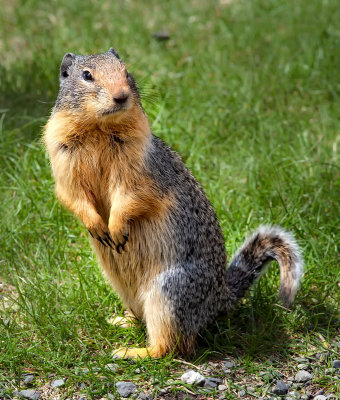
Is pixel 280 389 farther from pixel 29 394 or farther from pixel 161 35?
pixel 161 35

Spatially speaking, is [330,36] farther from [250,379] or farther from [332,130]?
[250,379]

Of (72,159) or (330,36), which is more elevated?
(330,36)

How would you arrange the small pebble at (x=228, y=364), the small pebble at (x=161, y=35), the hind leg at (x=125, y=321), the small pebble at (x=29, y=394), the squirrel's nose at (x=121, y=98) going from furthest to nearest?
the small pebble at (x=161, y=35) → the hind leg at (x=125, y=321) → the small pebble at (x=228, y=364) → the small pebble at (x=29, y=394) → the squirrel's nose at (x=121, y=98)

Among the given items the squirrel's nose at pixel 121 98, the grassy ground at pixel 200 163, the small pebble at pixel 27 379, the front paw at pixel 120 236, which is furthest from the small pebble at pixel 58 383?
the squirrel's nose at pixel 121 98

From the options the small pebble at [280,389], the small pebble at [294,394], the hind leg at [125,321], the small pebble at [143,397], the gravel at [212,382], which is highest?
the hind leg at [125,321]

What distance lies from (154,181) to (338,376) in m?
1.63

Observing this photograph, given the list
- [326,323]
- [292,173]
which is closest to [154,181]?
[326,323]

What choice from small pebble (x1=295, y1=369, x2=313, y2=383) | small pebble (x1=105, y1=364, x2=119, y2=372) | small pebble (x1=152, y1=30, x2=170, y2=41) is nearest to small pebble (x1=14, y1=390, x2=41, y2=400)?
small pebble (x1=105, y1=364, x2=119, y2=372)

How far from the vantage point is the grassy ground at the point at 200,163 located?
4184mm

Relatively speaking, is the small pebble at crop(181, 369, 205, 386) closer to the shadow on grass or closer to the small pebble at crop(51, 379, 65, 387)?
the shadow on grass

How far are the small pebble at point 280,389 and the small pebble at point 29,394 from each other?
54.3 inches

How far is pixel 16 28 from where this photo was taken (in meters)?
8.08

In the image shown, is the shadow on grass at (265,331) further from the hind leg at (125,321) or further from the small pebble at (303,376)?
the hind leg at (125,321)

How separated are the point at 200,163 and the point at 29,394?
2.85 metres
